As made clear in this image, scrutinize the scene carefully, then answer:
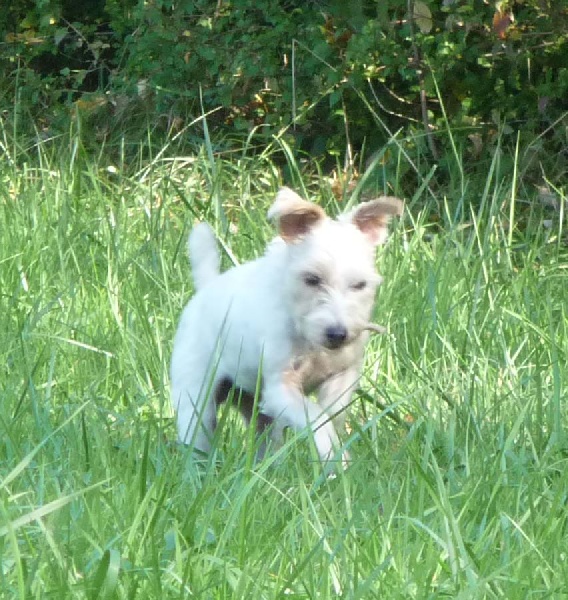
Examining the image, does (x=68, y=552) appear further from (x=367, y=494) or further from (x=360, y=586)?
(x=367, y=494)

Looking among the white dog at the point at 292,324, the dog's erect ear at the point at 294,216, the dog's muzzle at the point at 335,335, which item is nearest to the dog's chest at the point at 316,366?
the white dog at the point at 292,324

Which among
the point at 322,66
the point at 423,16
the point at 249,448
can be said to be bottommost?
the point at 322,66

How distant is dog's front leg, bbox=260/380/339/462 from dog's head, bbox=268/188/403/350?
0.54ft

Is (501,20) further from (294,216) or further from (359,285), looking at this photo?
(359,285)

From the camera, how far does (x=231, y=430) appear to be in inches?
166

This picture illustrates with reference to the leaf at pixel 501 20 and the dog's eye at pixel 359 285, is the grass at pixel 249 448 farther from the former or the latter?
the leaf at pixel 501 20

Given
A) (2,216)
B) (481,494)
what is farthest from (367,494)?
(2,216)

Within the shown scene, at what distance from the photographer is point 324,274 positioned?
3971 mm

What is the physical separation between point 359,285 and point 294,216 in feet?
0.99

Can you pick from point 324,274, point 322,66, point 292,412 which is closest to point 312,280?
point 324,274

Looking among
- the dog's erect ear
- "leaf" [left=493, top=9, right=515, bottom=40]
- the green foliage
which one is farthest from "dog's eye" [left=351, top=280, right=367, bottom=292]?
"leaf" [left=493, top=9, right=515, bottom=40]

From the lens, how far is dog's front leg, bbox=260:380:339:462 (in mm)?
3762

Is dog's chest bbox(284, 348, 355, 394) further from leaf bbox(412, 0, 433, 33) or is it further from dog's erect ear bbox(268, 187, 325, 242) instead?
leaf bbox(412, 0, 433, 33)

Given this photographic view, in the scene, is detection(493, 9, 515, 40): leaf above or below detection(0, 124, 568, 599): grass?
above
